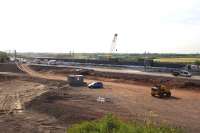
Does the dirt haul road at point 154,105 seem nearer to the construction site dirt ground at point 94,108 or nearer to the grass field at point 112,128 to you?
the construction site dirt ground at point 94,108

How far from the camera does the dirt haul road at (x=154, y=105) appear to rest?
4262 cm

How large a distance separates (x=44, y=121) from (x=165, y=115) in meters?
14.1

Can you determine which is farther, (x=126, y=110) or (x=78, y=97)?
(x=78, y=97)

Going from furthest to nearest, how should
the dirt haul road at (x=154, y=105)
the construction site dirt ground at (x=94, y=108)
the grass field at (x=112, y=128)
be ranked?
the dirt haul road at (x=154, y=105)
the construction site dirt ground at (x=94, y=108)
the grass field at (x=112, y=128)

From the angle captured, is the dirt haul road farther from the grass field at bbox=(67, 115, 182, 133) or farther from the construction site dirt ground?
the grass field at bbox=(67, 115, 182, 133)

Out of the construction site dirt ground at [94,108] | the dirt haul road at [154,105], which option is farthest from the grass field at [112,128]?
the dirt haul road at [154,105]

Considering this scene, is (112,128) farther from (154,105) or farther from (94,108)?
(154,105)

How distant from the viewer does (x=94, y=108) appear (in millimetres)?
49906

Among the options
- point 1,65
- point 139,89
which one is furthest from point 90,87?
point 1,65

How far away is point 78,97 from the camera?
60438 millimetres

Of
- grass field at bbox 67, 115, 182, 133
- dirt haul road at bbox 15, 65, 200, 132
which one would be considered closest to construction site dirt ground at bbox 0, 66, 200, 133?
dirt haul road at bbox 15, 65, 200, 132

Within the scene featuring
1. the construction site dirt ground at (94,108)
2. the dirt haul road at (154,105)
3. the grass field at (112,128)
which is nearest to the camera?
the grass field at (112,128)

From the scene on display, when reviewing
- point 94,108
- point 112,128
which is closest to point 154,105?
point 94,108

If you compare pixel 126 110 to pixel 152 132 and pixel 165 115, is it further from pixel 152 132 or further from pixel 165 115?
pixel 152 132
